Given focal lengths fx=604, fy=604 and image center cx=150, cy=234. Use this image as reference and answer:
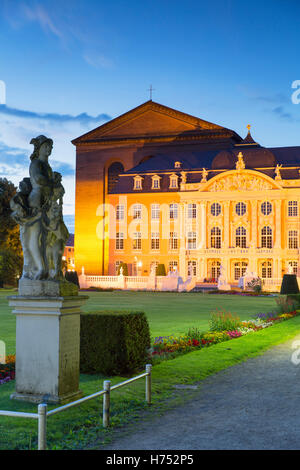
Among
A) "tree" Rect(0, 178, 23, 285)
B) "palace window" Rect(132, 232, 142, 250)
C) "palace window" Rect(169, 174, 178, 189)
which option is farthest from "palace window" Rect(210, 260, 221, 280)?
"tree" Rect(0, 178, 23, 285)

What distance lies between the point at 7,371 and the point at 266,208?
5272 cm

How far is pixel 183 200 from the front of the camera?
6412 cm

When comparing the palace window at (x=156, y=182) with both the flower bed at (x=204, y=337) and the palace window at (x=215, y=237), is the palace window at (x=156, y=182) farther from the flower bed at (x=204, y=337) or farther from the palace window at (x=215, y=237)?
the flower bed at (x=204, y=337)

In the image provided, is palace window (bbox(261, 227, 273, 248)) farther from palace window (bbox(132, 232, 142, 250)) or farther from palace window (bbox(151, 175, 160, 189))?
palace window (bbox(132, 232, 142, 250))

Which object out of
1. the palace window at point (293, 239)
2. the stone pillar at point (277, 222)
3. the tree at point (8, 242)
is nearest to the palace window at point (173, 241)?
the stone pillar at point (277, 222)

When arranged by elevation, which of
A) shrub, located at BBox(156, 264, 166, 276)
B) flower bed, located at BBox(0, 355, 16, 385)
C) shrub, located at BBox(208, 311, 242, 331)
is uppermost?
shrub, located at BBox(156, 264, 166, 276)

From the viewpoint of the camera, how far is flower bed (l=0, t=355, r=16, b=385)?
1038 centimetres

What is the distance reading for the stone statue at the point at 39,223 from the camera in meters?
8.28

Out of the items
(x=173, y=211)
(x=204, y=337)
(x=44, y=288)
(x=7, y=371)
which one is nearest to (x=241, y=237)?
(x=173, y=211)

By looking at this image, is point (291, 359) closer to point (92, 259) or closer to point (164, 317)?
point (164, 317)

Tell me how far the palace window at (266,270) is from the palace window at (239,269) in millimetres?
1743

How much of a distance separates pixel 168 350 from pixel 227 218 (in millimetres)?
49336

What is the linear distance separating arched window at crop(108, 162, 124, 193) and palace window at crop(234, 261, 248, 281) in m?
20.8

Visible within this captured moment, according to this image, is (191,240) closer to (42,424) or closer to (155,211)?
(155,211)
